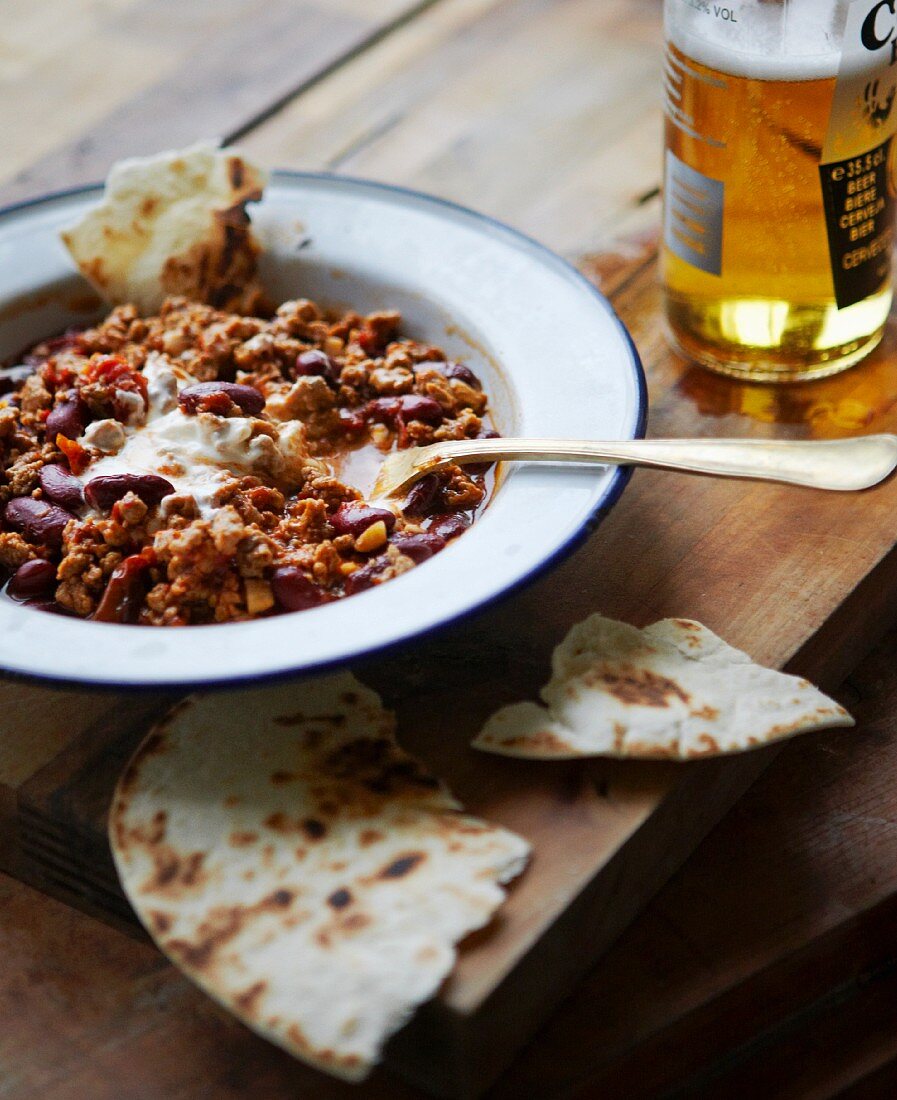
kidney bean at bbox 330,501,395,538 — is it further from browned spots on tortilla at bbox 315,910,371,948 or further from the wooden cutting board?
browned spots on tortilla at bbox 315,910,371,948

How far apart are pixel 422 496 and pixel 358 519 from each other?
0.52 feet

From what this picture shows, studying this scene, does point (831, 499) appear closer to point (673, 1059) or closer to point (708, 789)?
point (708, 789)

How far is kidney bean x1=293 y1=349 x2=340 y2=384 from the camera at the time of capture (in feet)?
9.22

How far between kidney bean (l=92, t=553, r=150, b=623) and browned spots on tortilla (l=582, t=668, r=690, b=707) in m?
0.77

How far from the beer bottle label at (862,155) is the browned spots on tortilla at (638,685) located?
106 cm

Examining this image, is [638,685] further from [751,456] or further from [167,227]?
[167,227]

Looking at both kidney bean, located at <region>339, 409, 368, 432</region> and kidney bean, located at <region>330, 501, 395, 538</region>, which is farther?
kidney bean, located at <region>339, 409, 368, 432</region>

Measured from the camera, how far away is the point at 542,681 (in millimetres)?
2203

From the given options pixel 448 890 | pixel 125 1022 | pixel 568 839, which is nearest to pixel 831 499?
pixel 568 839

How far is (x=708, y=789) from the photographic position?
6.92 ft

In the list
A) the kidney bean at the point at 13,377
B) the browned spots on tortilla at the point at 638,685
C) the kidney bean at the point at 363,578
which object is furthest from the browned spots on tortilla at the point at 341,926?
the kidney bean at the point at 13,377

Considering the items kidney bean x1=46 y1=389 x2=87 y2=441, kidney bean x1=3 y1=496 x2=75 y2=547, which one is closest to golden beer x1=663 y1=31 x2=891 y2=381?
kidney bean x1=46 y1=389 x2=87 y2=441

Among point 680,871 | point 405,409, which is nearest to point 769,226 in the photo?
point 405,409

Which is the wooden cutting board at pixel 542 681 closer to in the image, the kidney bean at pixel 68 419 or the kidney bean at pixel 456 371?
the kidney bean at pixel 456 371
